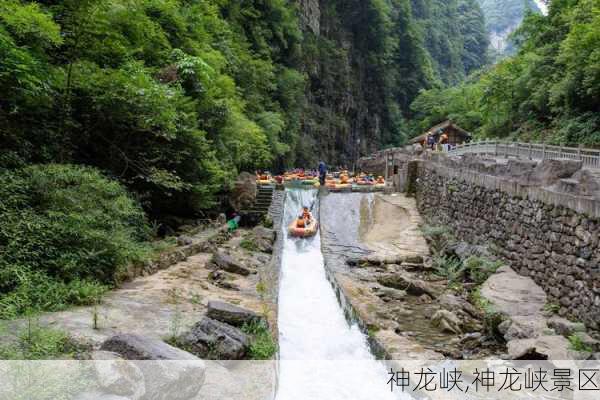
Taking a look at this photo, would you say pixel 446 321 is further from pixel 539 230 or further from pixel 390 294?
pixel 539 230

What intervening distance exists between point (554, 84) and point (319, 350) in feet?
75.5

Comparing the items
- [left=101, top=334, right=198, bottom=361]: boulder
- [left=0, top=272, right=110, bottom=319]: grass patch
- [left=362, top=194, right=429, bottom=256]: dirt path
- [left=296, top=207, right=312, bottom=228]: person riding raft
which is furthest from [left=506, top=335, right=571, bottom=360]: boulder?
[left=296, top=207, right=312, bottom=228]: person riding raft

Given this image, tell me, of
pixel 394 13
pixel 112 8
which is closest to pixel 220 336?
pixel 112 8

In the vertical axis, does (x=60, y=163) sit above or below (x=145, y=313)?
above

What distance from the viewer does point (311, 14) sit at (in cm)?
5188

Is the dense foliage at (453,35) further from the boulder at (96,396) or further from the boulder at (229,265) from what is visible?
the boulder at (96,396)

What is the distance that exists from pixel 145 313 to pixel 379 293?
6058mm

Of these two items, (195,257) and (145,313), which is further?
(195,257)

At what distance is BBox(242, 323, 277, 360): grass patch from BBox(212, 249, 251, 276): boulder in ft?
14.5

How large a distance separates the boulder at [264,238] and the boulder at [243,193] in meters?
1.99

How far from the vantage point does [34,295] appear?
784 cm

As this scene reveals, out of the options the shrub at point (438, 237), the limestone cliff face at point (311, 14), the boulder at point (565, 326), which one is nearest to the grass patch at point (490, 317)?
the boulder at point (565, 326)

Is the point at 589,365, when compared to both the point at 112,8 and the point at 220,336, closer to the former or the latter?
the point at 220,336

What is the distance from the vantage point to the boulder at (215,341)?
720 cm
